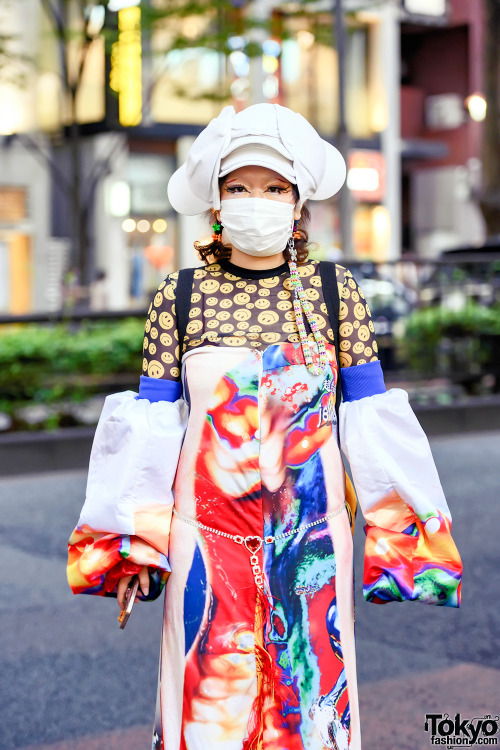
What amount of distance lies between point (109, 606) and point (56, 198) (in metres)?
24.6

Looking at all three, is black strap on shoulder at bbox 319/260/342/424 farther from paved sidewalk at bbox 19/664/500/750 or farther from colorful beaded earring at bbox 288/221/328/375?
paved sidewalk at bbox 19/664/500/750

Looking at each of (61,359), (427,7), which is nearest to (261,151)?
(61,359)

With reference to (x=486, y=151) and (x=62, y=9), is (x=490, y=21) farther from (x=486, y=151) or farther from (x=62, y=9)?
(x=62, y=9)

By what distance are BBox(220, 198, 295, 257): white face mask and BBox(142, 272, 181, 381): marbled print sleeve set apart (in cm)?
19

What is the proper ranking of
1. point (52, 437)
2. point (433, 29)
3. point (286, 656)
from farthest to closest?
point (433, 29) → point (52, 437) → point (286, 656)

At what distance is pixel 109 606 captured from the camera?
637 cm

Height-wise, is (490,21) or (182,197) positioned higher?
(490,21)

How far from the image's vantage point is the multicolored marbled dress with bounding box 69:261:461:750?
2.89 m

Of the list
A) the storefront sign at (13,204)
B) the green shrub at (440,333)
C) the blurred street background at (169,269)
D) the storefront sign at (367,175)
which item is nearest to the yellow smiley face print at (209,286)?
the blurred street background at (169,269)

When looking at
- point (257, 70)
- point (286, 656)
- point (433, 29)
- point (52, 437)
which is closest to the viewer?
point (286, 656)

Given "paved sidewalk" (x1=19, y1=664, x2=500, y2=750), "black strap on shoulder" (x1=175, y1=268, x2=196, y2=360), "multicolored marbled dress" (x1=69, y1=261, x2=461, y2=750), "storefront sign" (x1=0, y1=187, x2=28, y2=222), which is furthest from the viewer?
"storefront sign" (x1=0, y1=187, x2=28, y2=222)

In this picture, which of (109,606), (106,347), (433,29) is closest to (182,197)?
(109,606)

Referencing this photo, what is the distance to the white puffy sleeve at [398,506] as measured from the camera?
116 inches

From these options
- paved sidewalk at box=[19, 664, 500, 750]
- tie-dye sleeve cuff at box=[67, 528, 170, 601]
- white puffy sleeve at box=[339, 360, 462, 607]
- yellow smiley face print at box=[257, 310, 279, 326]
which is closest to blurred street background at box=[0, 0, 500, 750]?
paved sidewalk at box=[19, 664, 500, 750]
